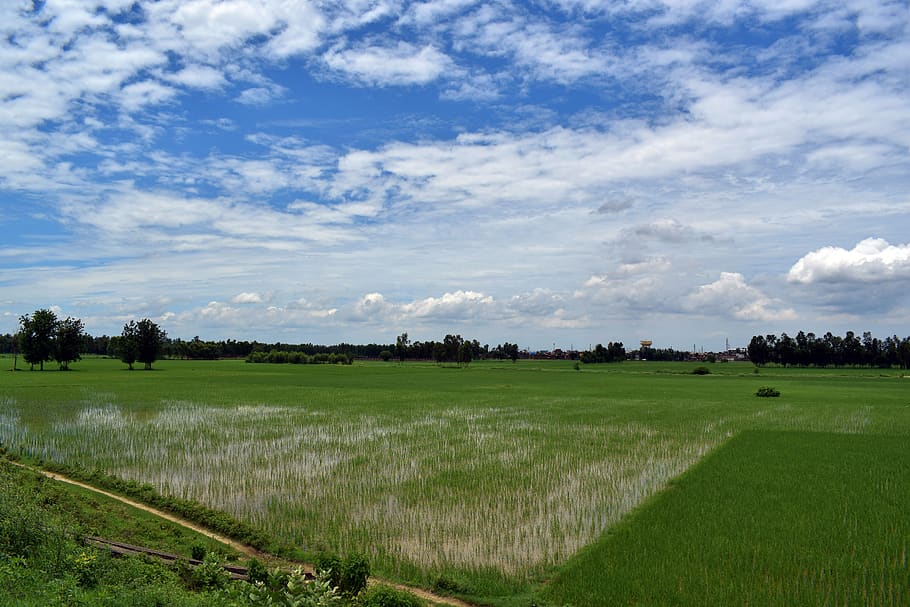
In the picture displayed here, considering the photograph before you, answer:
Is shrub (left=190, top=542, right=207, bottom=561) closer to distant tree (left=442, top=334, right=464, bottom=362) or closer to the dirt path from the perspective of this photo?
the dirt path

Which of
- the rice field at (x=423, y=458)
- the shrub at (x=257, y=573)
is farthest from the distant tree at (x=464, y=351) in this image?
the shrub at (x=257, y=573)

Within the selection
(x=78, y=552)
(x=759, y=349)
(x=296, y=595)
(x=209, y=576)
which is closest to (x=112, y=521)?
(x=78, y=552)

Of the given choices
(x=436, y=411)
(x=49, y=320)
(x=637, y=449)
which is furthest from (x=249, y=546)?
(x=49, y=320)

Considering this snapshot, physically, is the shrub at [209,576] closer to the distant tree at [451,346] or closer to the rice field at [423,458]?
the rice field at [423,458]

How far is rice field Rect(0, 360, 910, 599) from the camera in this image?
12.8 meters

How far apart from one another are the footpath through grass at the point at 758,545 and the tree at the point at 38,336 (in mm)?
100447

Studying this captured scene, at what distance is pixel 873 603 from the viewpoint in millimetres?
9430

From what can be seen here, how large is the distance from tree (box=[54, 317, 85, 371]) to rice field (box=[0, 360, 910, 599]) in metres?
55.1

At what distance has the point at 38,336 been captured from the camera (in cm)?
→ 9044

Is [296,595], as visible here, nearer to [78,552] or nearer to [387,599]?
[387,599]

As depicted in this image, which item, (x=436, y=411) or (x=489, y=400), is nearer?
(x=436, y=411)

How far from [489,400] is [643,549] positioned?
36.4 m

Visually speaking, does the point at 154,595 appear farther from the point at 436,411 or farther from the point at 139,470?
the point at 436,411

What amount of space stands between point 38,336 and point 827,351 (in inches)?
6697
